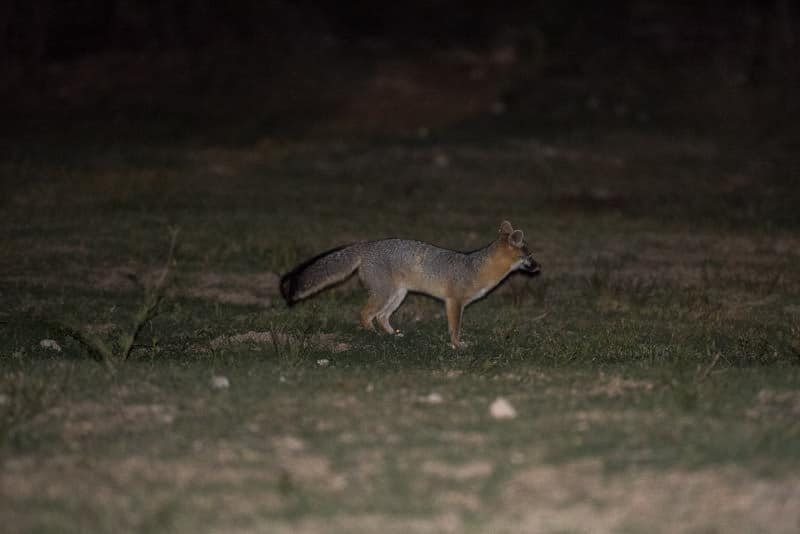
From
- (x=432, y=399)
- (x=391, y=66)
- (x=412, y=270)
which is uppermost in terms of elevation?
(x=391, y=66)

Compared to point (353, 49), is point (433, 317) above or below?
below

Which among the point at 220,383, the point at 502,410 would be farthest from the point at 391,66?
the point at 502,410

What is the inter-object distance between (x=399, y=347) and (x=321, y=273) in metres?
1.08

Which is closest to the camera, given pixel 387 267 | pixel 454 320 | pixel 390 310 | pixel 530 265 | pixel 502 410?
pixel 502 410

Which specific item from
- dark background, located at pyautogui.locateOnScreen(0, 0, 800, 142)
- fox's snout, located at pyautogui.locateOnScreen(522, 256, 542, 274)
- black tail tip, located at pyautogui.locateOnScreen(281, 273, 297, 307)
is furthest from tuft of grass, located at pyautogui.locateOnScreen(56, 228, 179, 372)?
dark background, located at pyautogui.locateOnScreen(0, 0, 800, 142)

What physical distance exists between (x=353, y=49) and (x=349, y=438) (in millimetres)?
27373

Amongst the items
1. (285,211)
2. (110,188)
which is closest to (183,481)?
(285,211)

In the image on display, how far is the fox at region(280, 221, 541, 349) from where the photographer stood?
385 inches

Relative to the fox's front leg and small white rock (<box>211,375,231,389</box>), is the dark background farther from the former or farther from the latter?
small white rock (<box>211,375,231,389</box>)

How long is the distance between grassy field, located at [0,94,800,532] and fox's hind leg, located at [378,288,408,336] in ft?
0.88

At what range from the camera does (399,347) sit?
9.37m

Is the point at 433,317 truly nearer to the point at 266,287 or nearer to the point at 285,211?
the point at 266,287

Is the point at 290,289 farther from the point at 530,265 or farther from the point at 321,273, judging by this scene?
the point at 530,265

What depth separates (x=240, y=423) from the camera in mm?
6121
